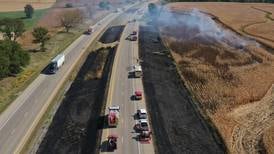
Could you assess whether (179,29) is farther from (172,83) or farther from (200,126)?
(200,126)

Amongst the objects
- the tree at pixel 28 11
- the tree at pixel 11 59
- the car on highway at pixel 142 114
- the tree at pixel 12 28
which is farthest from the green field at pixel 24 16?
the car on highway at pixel 142 114

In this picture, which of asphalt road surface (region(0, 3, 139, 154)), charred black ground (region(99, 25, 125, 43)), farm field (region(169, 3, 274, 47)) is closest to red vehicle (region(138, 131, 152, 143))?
asphalt road surface (region(0, 3, 139, 154))

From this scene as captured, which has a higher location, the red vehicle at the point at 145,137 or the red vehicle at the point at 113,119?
the red vehicle at the point at 113,119

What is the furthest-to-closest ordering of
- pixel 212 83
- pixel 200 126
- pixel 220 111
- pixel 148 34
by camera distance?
1. pixel 148 34
2. pixel 212 83
3. pixel 220 111
4. pixel 200 126

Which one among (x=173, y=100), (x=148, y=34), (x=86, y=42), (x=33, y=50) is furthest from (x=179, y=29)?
(x=173, y=100)

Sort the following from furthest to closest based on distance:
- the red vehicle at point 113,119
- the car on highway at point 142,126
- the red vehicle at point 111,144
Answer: the red vehicle at point 113,119 < the car on highway at point 142,126 < the red vehicle at point 111,144

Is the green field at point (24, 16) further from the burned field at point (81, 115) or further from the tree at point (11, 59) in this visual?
Answer: the burned field at point (81, 115)
